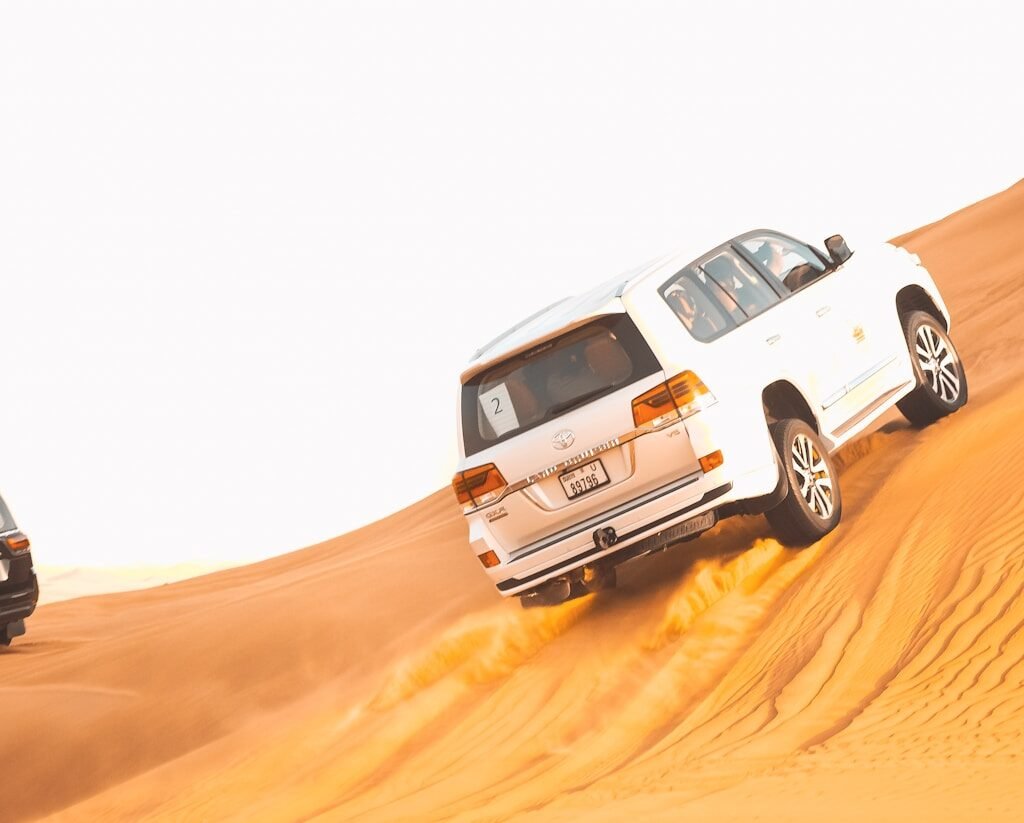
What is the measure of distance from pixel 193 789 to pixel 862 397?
495 cm

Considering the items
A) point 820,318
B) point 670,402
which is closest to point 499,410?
point 670,402

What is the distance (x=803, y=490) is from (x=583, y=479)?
1465 mm

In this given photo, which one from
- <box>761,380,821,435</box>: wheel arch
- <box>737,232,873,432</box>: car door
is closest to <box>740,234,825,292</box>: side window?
<box>737,232,873,432</box>: car door

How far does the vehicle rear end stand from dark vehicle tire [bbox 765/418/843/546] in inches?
28.7

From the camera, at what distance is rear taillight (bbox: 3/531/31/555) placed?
14.3 metres

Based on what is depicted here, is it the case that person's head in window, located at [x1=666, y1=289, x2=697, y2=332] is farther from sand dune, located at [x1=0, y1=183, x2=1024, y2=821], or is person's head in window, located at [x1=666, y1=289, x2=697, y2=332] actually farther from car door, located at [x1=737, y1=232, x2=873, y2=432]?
sand dune, located at [x1=0, y1=183, x2=1024, y2=821]

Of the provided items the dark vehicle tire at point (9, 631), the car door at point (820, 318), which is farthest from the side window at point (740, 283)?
the dark vehicle tire at point (9, 631)

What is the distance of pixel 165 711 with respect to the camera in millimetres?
11602

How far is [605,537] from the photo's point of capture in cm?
804

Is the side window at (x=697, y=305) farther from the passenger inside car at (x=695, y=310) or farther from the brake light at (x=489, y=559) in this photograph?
the brake light at (x=489, y=559)

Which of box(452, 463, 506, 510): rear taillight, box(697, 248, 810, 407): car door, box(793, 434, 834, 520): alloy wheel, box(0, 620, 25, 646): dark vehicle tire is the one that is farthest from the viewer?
box(0, 620, 25, 646): dark vehicle tire

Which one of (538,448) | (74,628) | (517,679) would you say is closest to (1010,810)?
(538,448)

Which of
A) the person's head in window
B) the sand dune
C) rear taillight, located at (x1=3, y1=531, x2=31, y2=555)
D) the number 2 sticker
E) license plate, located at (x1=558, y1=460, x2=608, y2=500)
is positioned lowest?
the sand dune

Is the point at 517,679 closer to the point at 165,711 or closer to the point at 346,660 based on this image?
the point at 346,660
